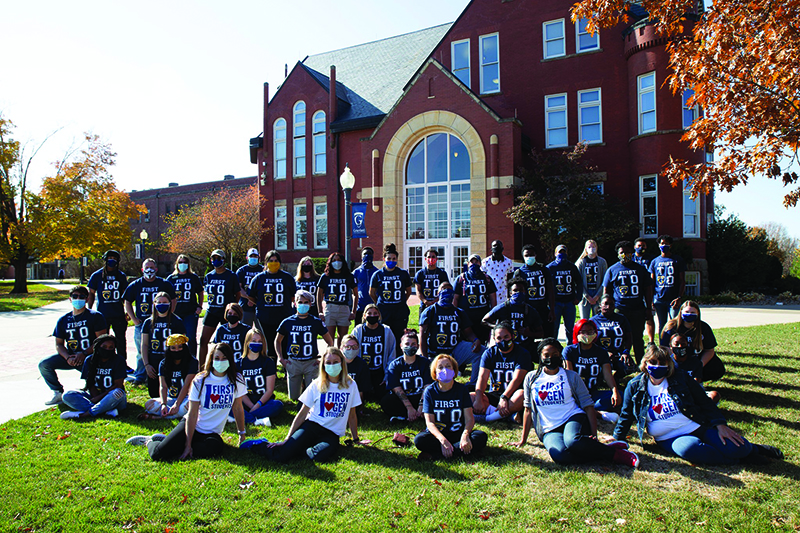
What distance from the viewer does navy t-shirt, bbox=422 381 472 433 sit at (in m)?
5.32

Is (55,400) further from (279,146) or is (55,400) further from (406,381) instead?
(279,146)

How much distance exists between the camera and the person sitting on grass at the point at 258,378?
20.6 ft

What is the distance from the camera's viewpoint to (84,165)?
28.6 metres

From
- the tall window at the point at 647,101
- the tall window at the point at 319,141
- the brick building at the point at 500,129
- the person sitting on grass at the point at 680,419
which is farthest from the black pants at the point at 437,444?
the tall window at the point at 319,141

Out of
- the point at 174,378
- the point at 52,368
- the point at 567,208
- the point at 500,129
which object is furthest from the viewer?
the point at 500,129

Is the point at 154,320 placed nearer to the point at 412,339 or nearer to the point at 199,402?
the point at 199,402

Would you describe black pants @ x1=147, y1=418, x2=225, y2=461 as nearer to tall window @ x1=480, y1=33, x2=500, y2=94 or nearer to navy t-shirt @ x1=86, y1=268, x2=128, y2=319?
navy t-shirt @ x1=86, y1=268, x2=128, y2=319

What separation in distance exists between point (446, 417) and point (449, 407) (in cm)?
11

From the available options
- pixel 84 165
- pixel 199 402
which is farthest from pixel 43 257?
pixel 199 402

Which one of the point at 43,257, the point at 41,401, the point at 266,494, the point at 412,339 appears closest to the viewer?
the point at 266,494

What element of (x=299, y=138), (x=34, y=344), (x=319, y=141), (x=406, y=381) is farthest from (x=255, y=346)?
(x=299, y=138)

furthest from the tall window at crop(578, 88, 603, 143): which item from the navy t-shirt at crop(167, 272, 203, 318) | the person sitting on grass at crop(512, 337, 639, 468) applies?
the person sitting on grass at crop(512, 337, 639, 468)

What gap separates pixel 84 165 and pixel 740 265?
31.5 metres

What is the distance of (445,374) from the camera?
5.24 meters
